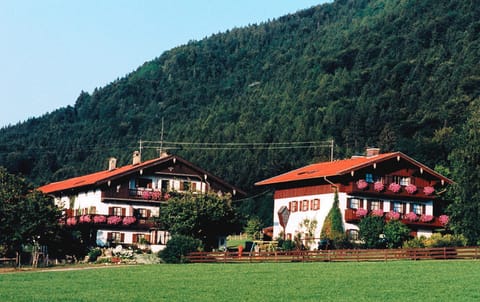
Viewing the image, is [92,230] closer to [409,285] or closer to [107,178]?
[107,178]

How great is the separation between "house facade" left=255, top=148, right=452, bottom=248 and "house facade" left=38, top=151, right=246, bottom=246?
749 cm

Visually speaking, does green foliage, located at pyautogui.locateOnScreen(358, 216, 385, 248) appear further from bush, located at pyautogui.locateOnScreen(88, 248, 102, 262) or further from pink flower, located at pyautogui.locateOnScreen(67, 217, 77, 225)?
pink flower, located at pyautogui.locateOnScreen(67, 217, 77, 225)

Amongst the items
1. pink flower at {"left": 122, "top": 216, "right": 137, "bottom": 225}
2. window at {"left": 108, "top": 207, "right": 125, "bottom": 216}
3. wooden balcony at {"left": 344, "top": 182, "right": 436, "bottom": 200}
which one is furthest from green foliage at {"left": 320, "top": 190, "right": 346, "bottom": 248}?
window at {"left": 108, "top": 207, "right": 125, "bottom": 216}

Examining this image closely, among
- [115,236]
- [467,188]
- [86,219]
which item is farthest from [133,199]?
[467,188]

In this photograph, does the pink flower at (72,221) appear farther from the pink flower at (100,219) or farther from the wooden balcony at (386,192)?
the wooden balcony at (386,192)

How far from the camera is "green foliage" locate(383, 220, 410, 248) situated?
2685 inches

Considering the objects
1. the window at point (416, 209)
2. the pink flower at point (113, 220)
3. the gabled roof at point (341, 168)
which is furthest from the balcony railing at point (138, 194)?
the window at point (416, 209)

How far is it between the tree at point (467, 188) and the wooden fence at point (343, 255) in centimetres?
974

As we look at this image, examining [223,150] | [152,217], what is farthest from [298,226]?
[223,150]

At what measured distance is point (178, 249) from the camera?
59094 millimetres

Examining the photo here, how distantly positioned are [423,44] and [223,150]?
194 ft

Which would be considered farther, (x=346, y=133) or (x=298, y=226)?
(x=346, y=133)

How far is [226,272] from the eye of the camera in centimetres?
4775

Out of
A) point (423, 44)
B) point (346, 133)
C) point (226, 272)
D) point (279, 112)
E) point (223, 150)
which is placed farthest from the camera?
point (423, 44)
